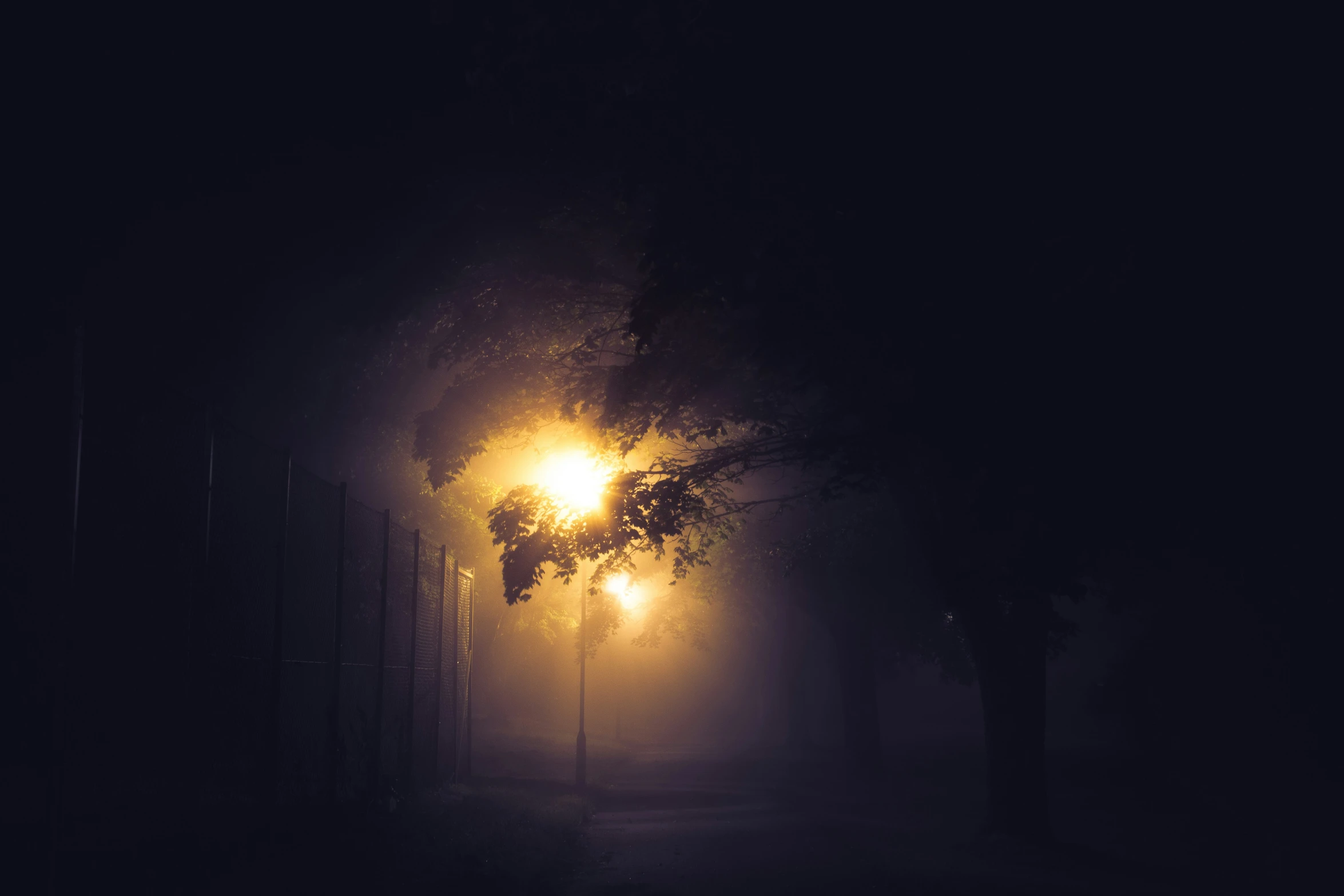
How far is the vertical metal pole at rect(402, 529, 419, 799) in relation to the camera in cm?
1454

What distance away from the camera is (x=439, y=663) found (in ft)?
58.6

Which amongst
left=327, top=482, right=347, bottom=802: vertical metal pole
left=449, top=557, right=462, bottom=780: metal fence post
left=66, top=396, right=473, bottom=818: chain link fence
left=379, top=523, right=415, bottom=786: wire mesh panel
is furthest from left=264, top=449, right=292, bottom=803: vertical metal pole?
left=449, top=557, right=462, bottom=780: metal fence post

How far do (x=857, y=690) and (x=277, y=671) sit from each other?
26285mm

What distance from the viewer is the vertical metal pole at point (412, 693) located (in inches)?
572

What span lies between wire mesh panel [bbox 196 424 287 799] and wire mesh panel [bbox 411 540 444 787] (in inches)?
244

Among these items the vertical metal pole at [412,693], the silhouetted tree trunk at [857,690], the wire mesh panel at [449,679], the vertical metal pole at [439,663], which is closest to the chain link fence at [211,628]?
the vertical metal pole at [412,693]

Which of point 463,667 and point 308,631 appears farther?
point 463,667

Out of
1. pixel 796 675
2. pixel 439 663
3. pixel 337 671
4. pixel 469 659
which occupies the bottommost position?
pixel 796 675

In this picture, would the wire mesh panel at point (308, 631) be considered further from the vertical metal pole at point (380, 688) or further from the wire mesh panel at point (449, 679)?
the wire mesh panel at point (449, 679)

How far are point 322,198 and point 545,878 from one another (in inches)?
305

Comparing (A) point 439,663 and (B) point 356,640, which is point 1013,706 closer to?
(A) point 439,663

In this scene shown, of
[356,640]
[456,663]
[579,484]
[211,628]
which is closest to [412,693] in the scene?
[356,640]

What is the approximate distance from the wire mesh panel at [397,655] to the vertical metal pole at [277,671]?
4.11 meters

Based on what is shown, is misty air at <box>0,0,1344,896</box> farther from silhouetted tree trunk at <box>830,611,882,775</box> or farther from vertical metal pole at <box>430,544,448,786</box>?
silhouetted tree trunk at <box>830,611,882,775</box>
